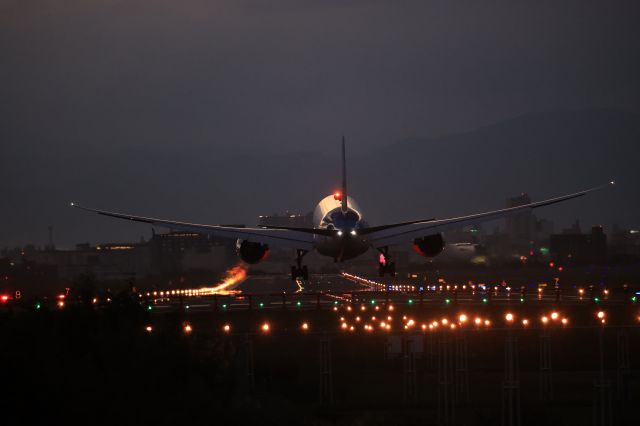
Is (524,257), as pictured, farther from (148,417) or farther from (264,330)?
(148,417)

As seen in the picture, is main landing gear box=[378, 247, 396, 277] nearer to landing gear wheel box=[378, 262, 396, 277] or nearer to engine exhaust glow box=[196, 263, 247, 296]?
landing gear wheel box=[378, 262, 396, 277]

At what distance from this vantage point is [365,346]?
80.7 meters

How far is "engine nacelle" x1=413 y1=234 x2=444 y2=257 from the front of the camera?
7556 centimetres

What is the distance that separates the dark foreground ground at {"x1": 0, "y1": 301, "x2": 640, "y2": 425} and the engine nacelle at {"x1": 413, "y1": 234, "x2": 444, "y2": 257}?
18.1ft

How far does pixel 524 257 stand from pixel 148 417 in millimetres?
113348

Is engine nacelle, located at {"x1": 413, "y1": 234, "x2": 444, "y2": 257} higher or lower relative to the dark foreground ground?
higher

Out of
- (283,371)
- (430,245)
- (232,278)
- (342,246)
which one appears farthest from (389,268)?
(232,278)

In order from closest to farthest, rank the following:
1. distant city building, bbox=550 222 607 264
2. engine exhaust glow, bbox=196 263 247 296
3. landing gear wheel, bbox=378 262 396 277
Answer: landing gear wheel, bbox=378 262 396 277, engine exhaust glow, bbox=196 263 247 296, distant city building, bbox=550 222 607 264

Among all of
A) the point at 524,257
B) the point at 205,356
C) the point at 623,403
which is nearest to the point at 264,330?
the point at 205,356

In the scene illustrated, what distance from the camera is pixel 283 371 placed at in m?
67.1

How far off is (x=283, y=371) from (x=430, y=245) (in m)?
14.5

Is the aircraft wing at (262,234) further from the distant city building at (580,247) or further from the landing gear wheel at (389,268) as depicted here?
the distant city building at (580,247)

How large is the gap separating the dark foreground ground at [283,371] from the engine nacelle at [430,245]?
217 inches

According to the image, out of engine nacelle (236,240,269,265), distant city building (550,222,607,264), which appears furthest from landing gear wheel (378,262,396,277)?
distant city building (550,222,607,264)
